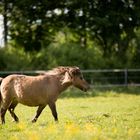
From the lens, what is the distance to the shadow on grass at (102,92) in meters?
29.4

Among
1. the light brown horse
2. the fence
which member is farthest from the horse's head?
the fence

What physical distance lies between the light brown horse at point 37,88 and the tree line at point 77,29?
61.1ft

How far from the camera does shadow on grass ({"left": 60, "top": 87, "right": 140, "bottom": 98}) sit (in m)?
29.4

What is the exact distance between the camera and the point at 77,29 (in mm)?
36812

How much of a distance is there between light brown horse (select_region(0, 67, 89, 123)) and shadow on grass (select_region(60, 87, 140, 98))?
13114 millimetres

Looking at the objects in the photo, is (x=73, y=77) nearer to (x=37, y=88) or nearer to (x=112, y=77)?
(x=37, y=88)

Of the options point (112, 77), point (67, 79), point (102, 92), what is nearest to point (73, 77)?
point (67, 79)

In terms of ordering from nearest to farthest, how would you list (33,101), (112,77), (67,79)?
1. (33,101)
2. (67,79)
3. (112,77)

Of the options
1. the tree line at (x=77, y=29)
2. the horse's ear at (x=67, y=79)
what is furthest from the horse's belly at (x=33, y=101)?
the tree line at (x=77, y=29)

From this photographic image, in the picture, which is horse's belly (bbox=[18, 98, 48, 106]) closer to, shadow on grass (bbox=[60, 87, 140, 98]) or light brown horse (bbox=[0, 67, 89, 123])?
light brown horse (bbox=[0, 67, 89, 123])

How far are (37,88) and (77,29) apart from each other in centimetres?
2160

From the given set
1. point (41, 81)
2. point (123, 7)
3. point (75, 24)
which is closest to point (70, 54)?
point (75, 24)

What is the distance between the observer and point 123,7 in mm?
35719

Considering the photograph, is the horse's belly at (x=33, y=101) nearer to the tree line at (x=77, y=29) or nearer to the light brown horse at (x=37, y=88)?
the light brown horse at (x=37, y=88)
